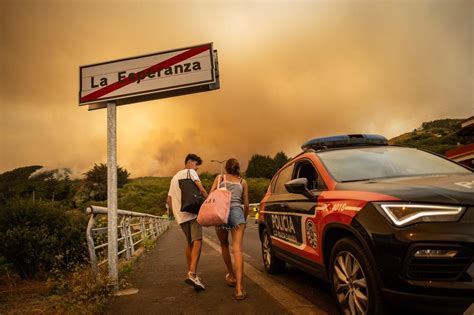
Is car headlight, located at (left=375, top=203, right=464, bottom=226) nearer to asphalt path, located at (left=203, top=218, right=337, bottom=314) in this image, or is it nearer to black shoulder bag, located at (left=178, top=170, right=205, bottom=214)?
asphalt path, located at (left=203, top=218, right=337, bottom=314)

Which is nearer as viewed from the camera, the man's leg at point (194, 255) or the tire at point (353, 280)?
the tire at point (353, 280)

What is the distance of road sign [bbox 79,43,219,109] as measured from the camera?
210 inches

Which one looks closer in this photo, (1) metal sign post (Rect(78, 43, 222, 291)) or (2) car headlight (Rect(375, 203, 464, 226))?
(2) car headlight (Rect(375, 203, 464, 226))

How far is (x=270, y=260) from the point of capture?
6.15 m

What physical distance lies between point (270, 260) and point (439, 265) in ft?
12.4

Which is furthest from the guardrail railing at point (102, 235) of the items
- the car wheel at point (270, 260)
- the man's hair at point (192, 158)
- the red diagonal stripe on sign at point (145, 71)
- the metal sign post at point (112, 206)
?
the car wheel at point (270, 260)

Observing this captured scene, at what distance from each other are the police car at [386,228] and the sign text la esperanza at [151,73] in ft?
6.73

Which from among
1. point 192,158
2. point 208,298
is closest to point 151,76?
point 192,158

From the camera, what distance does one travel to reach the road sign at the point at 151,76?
5.32m

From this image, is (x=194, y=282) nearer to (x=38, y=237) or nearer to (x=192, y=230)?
(x=192, y=230)

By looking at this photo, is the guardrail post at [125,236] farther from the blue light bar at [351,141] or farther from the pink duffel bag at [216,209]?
the blue light bar at [351,141]

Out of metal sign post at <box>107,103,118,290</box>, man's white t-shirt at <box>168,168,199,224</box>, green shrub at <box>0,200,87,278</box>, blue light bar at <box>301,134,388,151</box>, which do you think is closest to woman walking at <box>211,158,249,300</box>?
man's white t-shirt at <box>168,168,199,224</box>

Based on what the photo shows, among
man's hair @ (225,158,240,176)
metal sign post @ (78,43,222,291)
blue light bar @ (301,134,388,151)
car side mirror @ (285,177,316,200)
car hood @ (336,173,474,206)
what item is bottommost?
car hood @ (336,173,474,206)

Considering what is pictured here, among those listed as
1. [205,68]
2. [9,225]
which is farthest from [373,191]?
[9,225]
